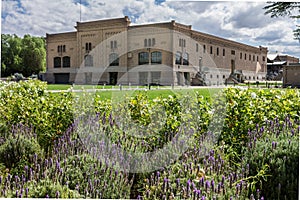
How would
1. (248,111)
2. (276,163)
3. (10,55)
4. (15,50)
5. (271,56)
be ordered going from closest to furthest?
(276,163) → (248,111) → (271,56) → (15,50) → (10,55)

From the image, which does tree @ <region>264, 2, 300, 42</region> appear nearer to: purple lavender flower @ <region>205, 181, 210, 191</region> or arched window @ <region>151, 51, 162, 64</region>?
purple lavender flower @ <region>205, 181, 210, 191</region>

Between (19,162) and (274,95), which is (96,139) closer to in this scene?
(19,162)

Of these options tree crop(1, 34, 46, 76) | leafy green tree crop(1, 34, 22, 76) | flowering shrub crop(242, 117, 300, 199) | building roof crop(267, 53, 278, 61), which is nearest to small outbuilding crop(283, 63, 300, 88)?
building roof crop(267, 53, 278, 61)

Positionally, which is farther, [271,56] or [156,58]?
[156,58]

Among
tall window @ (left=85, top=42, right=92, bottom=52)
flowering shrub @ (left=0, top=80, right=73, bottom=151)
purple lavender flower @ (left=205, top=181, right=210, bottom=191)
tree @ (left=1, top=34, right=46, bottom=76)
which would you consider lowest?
purple lavender flower @ (left=205, top=181, right=210, bottom=191)

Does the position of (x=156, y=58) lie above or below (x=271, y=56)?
above

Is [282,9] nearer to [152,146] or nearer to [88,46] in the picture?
[152,146]

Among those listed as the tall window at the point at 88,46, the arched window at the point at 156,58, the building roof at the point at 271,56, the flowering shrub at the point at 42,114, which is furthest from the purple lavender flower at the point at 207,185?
the tall window at the point at 88,46

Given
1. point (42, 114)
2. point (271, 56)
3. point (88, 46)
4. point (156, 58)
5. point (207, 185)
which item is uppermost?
point (88, 46)

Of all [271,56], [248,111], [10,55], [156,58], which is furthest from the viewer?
[156,58]

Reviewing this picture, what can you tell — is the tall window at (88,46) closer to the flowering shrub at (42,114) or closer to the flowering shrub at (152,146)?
the flowering shrub at (152,146)

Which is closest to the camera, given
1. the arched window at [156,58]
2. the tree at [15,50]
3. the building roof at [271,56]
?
the building roof at [271,56]

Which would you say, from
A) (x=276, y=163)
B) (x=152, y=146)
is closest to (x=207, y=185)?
(x=276, y=163)

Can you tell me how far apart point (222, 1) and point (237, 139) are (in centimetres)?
121
